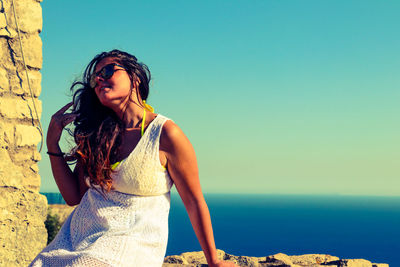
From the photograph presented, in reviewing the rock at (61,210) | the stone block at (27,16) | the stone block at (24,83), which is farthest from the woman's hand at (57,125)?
the rock at (61,210)

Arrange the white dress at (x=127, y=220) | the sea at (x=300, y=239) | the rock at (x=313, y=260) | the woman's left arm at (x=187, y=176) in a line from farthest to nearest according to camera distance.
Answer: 1. the sea at (x=300, y=239)
2. the rock at (x=313, y=260)
3. the woman's left arm at (x=187, y=176)
4. the white dress at (x=127, y=220)

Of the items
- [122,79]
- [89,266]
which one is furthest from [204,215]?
[122,79]

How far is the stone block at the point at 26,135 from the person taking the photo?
11.1 feet

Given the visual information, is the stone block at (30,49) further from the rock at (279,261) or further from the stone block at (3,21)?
the rock at (279,261)

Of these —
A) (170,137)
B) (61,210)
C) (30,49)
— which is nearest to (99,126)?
→ (170,137)

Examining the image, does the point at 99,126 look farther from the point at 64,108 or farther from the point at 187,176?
the point at 187,176

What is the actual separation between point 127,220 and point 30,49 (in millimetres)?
2213

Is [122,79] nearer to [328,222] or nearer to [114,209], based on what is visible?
[114,209]

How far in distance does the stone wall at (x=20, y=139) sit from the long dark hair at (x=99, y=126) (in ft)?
4.09

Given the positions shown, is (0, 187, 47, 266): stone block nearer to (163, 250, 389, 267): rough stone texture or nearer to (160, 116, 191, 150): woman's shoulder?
(163, 250, 389, 267): rough stone texture

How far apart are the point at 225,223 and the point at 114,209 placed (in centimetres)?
12733

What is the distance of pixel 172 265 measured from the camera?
351 cm

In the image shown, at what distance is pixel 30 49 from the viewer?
138 inches

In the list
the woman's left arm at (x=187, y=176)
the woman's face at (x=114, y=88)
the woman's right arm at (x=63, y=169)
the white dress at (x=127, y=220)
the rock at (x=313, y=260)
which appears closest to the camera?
the white dress at (x=127, y=220)
